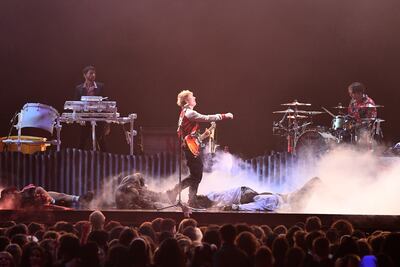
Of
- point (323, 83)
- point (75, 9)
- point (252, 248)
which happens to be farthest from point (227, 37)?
point (252, 248)

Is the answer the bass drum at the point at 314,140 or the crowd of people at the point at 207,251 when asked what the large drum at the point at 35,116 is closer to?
the bass drum at the point at 314,140

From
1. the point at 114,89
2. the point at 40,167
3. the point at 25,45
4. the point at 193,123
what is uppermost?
the point at 25,45

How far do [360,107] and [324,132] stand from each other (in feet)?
2.96

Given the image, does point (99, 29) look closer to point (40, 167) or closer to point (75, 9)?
point (75, 9)

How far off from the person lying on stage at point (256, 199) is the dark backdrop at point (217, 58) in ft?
15.0

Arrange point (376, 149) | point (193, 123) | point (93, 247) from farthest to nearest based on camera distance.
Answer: point (376, 149) → point (193, 123) → point (93, 247)

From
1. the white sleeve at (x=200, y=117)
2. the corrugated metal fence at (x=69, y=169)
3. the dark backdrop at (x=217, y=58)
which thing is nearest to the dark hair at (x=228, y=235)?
the white sleeve at (x=200, y=117)

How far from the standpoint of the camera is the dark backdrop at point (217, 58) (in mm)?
15211

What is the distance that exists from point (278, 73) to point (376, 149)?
3570mm

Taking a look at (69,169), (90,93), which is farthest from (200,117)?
(90,93)

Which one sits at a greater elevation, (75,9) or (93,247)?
(75,9)

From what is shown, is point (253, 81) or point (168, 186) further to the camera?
point (253, 81)

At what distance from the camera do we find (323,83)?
608 inches

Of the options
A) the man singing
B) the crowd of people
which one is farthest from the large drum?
the crowd of people
